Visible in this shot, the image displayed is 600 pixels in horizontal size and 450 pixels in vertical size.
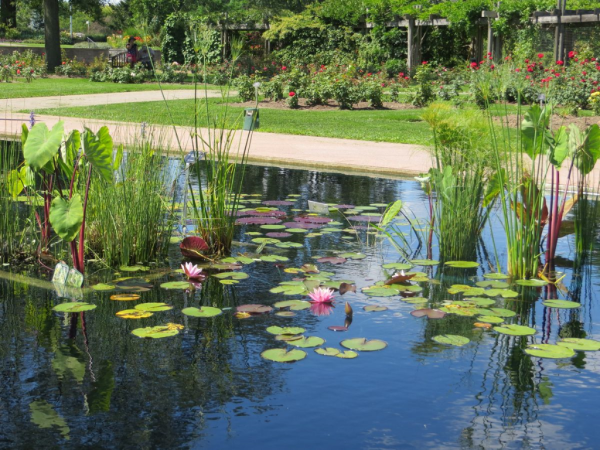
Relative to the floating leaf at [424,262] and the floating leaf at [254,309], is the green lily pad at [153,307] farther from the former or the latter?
the floating leaf at [424,262]

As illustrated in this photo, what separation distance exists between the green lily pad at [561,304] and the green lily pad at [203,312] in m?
1.66

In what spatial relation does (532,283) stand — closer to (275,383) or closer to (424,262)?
(424,262)

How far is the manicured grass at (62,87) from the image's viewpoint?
1828 centimetres

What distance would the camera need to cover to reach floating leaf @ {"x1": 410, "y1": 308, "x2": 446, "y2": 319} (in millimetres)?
3786

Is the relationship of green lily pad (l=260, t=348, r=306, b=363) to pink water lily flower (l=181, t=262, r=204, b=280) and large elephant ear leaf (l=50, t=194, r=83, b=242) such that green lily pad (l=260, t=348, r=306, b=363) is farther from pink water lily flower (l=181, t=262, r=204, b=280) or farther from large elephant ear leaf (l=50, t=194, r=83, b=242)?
large elephant ear leaf (l=50, t=194, r=83, b=242)

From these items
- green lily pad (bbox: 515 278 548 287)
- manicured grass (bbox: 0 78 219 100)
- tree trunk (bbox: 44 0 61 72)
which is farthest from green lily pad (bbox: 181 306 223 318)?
tree trunk (bbox: 44 0 61 72)

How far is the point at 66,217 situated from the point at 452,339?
2.02m

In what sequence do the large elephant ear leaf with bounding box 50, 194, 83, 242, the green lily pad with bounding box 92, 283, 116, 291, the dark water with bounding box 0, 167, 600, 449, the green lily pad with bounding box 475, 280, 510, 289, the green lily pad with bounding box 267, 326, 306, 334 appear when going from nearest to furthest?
the dark water with bounding box 0, 167, 600, 449
the green lily pad with bounding box 267, 326, 306, 334
the large elephant ear leaf with bounding box 50, 194, 83, 242
the green lily pad with bounding box 92, 283, 116, 291
the green lily pad with bounding box 475, 280, 510, 289

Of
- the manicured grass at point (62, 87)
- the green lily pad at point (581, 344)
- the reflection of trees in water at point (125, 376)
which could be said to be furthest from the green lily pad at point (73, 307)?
the manicured grass at point (62, 87)

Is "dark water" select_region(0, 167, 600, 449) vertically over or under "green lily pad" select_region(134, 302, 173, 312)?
under

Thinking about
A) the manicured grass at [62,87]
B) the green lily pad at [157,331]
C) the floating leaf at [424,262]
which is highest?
the manicured grass at [62,87]

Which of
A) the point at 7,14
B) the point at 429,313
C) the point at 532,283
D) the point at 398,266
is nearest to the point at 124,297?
the point at 429,313

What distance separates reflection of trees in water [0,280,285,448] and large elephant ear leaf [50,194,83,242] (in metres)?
0.39

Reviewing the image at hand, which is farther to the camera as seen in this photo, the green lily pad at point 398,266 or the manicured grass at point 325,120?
the manicured grass at point 325,120
